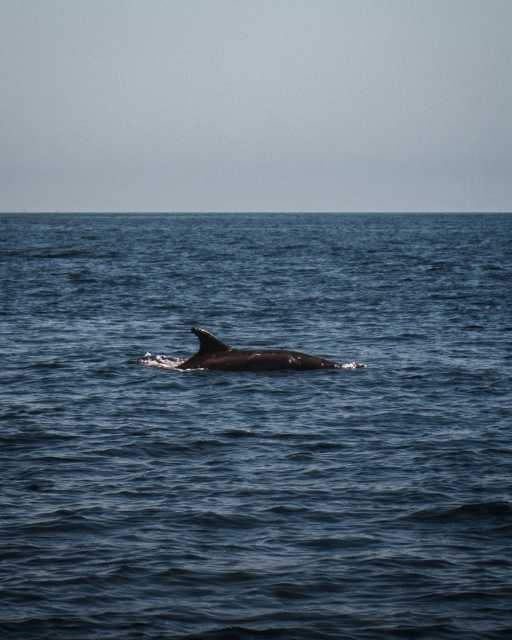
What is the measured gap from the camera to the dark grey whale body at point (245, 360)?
25.7 meters

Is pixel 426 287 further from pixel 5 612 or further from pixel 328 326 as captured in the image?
pixel 5 612

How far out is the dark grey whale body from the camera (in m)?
25.7

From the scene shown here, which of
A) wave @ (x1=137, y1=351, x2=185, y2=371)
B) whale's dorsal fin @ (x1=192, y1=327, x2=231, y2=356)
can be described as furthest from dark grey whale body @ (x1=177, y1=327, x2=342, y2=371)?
wave @ (x1=137, y1=351, x2=185, y2=371)

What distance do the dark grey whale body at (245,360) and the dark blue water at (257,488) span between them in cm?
52

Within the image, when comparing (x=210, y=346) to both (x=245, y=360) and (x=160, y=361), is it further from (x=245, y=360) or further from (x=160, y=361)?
(x=160, y=361)

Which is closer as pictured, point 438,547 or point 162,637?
point 162,637

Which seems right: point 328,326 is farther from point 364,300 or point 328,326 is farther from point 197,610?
point 197,610

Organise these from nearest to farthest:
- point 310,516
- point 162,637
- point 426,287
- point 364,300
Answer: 1. point 162,637
2. point 310,516
3. point 364,300
4. point 426,287

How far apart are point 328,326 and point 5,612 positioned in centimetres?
2507

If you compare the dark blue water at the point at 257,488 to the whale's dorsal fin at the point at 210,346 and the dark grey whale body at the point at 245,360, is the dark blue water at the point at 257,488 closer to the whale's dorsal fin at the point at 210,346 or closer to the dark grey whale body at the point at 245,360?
the dark grey whale body at the point at 245,360

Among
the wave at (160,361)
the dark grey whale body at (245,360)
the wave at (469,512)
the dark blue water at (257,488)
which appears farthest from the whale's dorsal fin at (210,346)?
the wave at (469,512)

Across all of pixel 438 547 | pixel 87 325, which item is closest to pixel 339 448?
pixel 438 547

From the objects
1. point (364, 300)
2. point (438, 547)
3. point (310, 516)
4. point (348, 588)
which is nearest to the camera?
point (348, 588)

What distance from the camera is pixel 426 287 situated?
52031 millimetres
